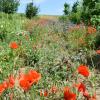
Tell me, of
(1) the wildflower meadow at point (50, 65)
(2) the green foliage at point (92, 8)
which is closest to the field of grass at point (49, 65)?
(1) the wildflower meadow at point (50, 65)

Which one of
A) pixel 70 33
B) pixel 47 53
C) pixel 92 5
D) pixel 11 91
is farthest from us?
pixel 92 5

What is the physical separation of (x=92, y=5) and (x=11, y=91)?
53.8 feet

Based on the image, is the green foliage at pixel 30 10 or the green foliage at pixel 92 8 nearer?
the green foliage at pixel 92 8

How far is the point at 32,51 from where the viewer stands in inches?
369

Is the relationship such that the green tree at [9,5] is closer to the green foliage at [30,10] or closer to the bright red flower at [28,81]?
the green foliage at [30,10]

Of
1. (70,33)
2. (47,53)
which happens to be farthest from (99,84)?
(70,33)

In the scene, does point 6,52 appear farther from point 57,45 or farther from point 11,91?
point 11,91

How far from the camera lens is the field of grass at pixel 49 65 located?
3.03 m

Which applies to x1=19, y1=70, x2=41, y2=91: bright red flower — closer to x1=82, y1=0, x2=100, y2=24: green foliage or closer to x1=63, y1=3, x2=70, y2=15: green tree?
x1=82, y1=0, x2=100, y2=24: green foliage

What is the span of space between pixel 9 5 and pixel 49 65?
30.6 meters

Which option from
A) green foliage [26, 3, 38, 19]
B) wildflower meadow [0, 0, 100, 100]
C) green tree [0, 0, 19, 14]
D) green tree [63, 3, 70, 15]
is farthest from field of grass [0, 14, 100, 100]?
green tree [63, 3, 70, 15]

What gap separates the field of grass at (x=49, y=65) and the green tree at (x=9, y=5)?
62.0 feet

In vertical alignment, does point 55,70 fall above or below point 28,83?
below

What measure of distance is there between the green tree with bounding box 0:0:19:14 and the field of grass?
18886mm
